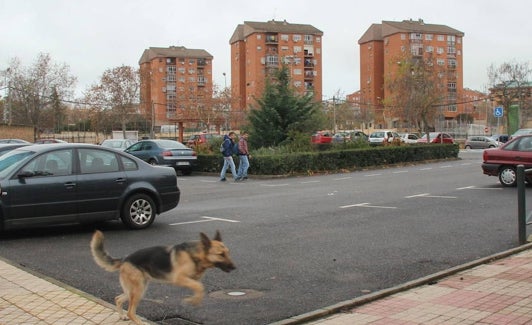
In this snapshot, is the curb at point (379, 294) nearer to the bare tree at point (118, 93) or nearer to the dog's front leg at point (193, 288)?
the dog's front leg at point (193, 288)

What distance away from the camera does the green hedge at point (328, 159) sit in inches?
855

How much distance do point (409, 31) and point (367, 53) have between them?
12539mm

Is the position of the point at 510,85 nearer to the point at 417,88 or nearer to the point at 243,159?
the point at 417,88

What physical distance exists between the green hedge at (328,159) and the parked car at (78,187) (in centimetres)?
1159

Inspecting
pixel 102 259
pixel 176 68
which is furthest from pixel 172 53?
pixel 102 259

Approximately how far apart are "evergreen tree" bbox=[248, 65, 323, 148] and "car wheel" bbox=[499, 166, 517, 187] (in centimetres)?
1145

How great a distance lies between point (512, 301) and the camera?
556 centimetres

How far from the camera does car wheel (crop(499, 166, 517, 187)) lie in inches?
632

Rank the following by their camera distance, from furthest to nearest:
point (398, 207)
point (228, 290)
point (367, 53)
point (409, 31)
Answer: point (367, 53), point (409, 31), point (398, 207), point (228, 290)

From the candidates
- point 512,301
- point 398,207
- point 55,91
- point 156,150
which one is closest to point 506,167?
point 398,207

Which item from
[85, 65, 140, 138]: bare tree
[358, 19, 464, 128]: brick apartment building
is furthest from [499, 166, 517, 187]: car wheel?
[358, 19, 464, 128]: brick apartment building

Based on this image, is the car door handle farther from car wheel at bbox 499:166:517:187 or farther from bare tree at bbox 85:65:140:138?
bare tree at bbox 85:65:140:138

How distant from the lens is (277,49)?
115312 millimetres

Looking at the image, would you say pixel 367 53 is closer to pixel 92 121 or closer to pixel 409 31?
pixel 409 31
